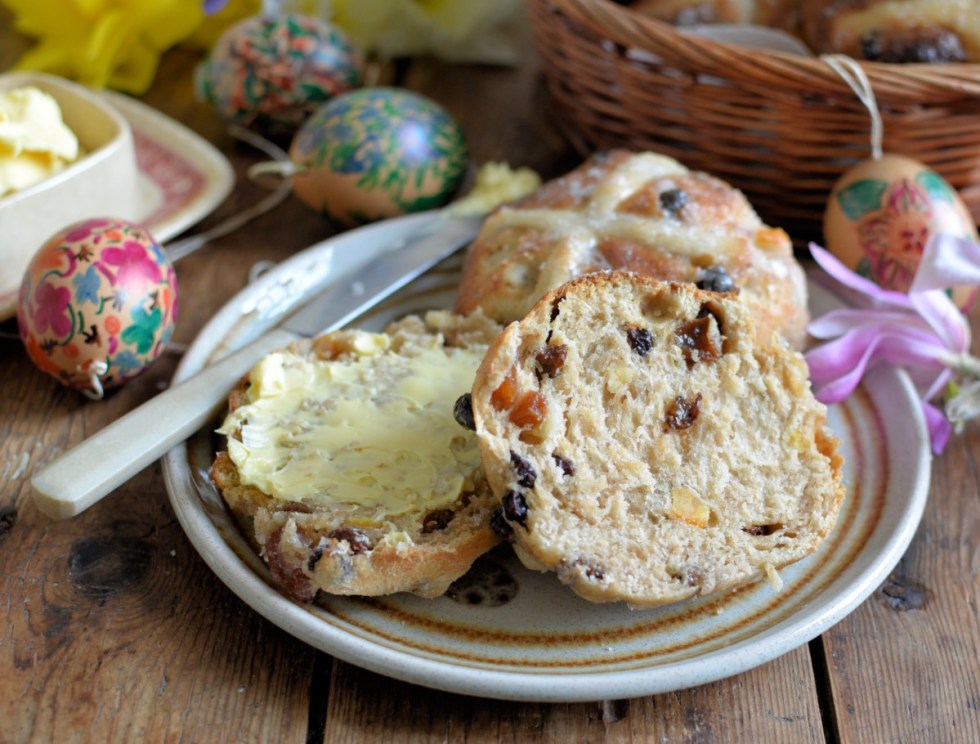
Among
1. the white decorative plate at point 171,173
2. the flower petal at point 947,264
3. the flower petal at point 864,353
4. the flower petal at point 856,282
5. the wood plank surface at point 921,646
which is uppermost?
the flower petal at point 947,264

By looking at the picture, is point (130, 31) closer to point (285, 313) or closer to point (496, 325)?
point (285, 313)

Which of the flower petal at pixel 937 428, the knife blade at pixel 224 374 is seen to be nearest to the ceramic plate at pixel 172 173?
the knife blade at pixel 224 374

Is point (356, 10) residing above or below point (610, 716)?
above

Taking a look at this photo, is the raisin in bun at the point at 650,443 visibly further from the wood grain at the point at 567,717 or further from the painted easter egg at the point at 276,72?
the painted easter egg at the point at 276,72

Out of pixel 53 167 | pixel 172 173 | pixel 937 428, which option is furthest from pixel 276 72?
pixel 937 428

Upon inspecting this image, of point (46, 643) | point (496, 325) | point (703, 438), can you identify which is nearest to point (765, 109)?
point (496, 325)
